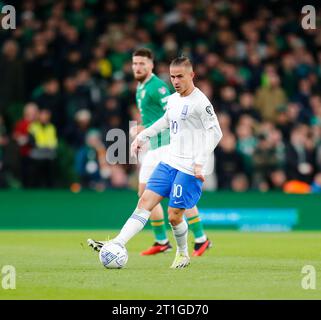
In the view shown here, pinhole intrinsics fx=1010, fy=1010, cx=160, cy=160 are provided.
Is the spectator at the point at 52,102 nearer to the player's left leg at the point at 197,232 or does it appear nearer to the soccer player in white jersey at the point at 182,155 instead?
the player's left leg at the point at 197,232

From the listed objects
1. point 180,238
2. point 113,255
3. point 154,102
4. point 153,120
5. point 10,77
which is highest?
point 10,77

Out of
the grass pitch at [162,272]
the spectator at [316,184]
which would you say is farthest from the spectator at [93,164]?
the spectator at [316,184]

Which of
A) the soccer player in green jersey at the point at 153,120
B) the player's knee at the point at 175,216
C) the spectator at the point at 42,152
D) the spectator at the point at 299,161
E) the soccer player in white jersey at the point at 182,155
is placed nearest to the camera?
the soccer player in white jersey at the point at 182,155

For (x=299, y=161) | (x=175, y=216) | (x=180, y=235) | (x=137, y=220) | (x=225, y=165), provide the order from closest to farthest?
(x=137, y=220), (x=175, y=216), (x=180, y=235), (x=225, y=165), (x=299, y=161)

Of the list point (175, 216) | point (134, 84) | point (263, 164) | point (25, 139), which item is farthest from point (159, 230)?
point (134, 84)

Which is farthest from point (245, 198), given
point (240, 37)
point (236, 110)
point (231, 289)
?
point (231, 289)

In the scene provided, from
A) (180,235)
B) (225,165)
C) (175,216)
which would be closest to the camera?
(175,216)

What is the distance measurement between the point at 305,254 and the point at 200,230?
4.84 feet

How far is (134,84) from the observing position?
2244cm

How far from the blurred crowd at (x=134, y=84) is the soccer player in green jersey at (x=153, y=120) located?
6.77 meters

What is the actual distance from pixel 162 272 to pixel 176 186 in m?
0.98

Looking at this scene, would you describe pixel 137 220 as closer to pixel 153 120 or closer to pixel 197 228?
pixel 197 228

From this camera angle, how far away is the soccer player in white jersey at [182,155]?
37.0 feet
